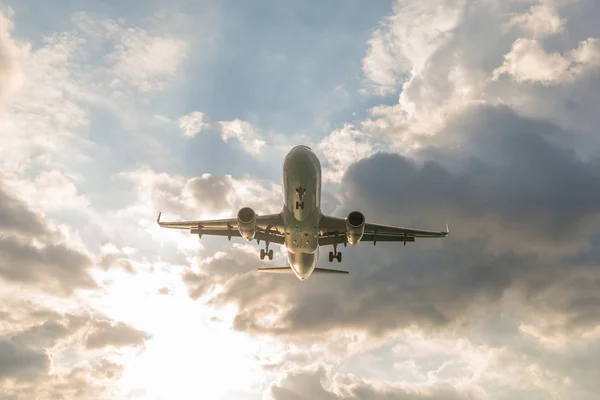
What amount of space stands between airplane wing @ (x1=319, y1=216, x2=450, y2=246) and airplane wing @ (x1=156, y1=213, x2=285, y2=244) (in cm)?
369

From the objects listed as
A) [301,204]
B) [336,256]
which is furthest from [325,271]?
[301,204]

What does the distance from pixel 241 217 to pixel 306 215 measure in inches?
213

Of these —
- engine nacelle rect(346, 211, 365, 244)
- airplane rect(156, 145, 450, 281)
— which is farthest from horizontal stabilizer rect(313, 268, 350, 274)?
engine nacelle rect(346, 211, 365, 244)

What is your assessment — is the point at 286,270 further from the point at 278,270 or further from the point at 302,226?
the point at 302,226

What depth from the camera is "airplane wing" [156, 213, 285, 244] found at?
4038 centimetres

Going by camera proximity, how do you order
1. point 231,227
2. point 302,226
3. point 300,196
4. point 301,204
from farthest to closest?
point 231,227
point 302,226
point 301,204
point 300,196

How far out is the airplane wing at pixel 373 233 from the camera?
40422mm

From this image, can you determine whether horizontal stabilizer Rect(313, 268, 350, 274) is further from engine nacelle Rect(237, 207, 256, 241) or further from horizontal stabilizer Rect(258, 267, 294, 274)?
engine nacelle Rect(237, 207, 256, 241)

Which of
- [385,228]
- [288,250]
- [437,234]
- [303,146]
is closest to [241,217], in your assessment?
[288,250]

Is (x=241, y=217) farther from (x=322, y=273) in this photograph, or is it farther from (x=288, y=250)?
(x=322, y=273)

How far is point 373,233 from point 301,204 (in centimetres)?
1238

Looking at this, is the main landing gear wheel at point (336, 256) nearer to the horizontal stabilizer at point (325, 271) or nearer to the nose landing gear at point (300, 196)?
the horizontal stabilizer at point (325, 271)

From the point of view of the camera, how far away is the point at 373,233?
44375mm

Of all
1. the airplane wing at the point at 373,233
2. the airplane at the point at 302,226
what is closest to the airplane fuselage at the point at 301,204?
the airplane at the point at 302,226
